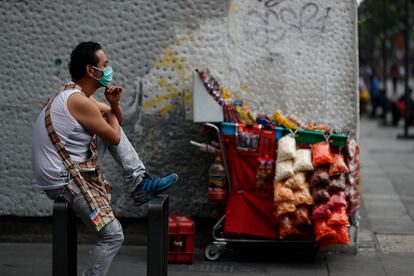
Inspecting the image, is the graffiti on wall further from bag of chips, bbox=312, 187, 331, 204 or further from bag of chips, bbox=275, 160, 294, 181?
bag of chips, bbox=312, 187, 331, 204

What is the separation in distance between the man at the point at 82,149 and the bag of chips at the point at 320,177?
6.91 feet

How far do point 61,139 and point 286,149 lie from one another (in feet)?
7.52

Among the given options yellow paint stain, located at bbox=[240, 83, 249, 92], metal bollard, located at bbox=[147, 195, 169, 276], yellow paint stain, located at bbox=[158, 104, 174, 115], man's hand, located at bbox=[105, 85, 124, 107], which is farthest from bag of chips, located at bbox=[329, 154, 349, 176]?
man's hand, located at bbox=[105, 85, 124, 107]

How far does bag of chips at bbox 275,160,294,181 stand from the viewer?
23.2 feet

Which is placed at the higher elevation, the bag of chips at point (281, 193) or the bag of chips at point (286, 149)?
the bag of chips at point (286, 149)

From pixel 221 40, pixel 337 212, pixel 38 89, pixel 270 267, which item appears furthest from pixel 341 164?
pixel 38 89

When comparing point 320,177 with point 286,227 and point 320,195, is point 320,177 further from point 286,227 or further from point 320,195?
point 286,227

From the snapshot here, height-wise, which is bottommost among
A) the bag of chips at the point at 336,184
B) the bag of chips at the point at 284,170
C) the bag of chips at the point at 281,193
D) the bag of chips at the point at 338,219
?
the bag of chips at the point at 338,219

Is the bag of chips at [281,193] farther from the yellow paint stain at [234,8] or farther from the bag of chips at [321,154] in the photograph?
the yellow paint stain at [234,8]

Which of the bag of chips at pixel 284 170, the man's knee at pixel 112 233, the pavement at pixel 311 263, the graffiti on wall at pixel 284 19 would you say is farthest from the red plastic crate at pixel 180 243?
the man's knee at pixel 112 233

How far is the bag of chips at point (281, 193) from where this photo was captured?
7.03 m

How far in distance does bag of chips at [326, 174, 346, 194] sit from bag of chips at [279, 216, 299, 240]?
0.41m

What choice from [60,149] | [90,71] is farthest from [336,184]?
[60,149]

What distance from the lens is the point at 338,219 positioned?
6.91 metres
